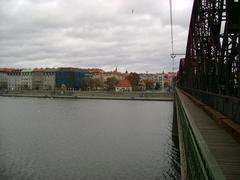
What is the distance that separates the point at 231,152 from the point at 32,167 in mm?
18007

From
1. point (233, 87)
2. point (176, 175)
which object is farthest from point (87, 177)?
point (233, 87)

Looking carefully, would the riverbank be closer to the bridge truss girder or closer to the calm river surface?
the calm river surface

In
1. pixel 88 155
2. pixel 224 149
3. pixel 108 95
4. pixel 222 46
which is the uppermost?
pixel 222 46

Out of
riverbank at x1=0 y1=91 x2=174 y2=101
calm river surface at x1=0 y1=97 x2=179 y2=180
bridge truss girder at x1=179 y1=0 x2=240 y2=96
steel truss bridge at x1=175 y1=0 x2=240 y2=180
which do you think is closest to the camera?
steel truss bridge at x1=175 y1=0 x2=240 y2=180

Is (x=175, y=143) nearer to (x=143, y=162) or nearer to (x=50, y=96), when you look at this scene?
(x=143, y=162)

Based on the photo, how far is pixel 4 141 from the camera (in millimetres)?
32125

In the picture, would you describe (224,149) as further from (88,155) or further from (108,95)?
(108,95)

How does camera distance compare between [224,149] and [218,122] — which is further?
[218,122]

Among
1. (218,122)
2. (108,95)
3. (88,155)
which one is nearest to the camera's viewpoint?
(218,122)

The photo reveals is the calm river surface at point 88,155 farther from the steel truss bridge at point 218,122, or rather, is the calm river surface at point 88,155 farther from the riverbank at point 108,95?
the riverbank at point 108,95

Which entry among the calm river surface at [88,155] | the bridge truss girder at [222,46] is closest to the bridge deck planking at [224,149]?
the bridge truss girder at [222,46]

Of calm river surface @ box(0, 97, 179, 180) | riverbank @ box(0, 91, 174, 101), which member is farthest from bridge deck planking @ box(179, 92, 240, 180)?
riverbank @ box(0, 91, 174, 101)

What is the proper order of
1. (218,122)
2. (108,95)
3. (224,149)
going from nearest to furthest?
(224,149), (218,122), (108,95)

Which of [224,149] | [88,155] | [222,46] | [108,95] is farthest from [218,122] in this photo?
[108,95]
